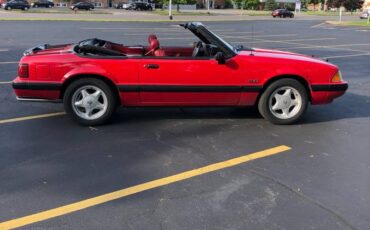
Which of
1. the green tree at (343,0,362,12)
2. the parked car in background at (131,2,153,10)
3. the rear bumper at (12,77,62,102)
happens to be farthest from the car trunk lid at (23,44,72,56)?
the green tree at (343,0,362,12)

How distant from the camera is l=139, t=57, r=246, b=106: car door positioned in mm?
5801

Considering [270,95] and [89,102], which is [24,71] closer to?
[89,102]

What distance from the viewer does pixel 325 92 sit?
614cm

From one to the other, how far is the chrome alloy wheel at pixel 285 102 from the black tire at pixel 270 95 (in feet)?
0.11

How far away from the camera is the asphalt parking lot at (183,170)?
3.55 m

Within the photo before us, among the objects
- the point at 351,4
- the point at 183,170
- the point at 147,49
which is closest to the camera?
the point at 183,170

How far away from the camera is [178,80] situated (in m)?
5.84

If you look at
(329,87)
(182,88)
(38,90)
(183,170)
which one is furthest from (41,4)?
(183,170)

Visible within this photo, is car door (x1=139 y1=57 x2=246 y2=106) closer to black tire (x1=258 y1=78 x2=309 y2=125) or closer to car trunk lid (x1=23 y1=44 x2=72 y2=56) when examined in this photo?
black tire (x1=258 y1=78 x2=309 y2=125)

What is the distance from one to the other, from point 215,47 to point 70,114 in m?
2.19

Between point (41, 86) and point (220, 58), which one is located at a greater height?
point (220, 58)

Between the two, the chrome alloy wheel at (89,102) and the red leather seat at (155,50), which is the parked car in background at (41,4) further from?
the chrome alloy wheel at (89,102)

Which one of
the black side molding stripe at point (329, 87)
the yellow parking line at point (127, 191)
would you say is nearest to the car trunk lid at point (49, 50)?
the yellow parking line at point (127, 191)

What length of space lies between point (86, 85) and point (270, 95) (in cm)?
252
